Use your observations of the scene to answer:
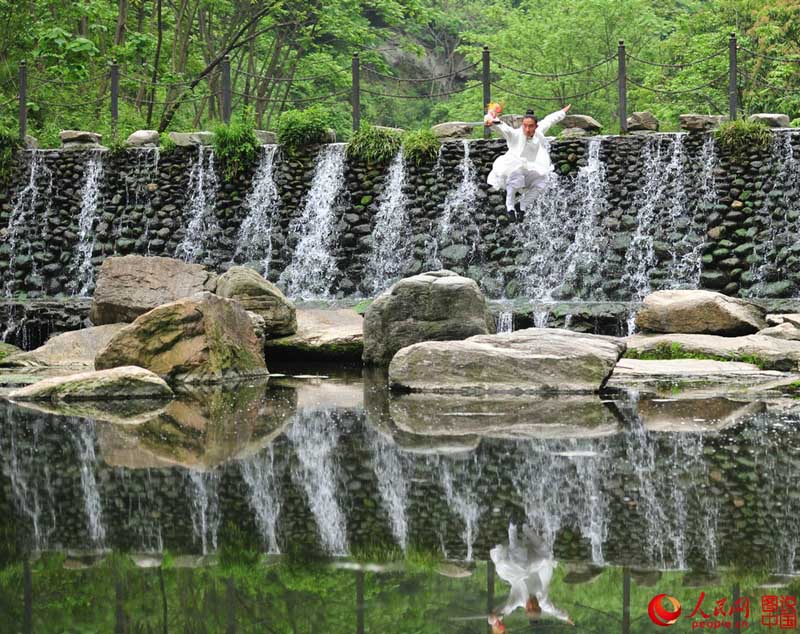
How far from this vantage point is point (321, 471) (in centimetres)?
625

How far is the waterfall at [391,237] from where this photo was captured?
19.6 m

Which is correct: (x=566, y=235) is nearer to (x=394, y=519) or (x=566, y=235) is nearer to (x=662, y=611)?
(x=394, y=519)

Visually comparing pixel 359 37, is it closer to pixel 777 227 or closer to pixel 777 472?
pixel 777 227

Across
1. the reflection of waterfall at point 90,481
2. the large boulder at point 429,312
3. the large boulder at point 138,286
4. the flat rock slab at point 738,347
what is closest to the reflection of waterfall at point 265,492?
the reflection of waterfall at point 90,481

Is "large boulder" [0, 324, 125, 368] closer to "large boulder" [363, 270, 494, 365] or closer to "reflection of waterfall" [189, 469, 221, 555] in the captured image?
"large boulder" [363, 270, 494, 365]

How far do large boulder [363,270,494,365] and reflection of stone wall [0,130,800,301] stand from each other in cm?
546

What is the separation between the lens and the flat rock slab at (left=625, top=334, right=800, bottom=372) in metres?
11.5

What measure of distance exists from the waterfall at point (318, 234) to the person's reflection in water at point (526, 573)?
1533cm

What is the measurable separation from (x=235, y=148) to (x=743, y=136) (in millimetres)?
8378

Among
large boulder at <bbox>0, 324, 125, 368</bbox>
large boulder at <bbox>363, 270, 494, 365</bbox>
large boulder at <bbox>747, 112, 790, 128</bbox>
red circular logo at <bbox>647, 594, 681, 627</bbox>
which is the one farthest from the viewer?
large boulder at <bbox>747, 112, 790, 128</bbox>

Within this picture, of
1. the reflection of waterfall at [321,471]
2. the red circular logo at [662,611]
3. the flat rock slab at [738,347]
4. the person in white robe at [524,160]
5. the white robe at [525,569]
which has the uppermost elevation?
the person in white robe at [524,160]

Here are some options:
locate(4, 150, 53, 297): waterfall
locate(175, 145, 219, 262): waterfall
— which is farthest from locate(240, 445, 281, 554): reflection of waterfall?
locate(4, 150, 53, 297): waterfall

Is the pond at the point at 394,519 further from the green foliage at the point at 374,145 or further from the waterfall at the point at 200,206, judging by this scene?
the waterfall at the point at 200,206

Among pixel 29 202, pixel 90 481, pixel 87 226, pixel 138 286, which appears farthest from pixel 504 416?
pixel 29 202
